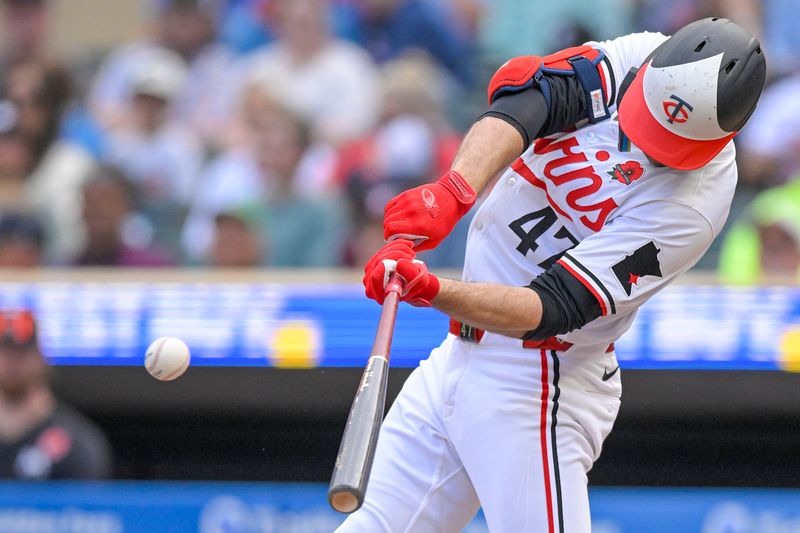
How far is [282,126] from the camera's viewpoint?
19.5 feet

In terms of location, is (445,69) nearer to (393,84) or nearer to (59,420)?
(393,84)

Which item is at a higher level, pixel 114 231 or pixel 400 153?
pixel 400 153

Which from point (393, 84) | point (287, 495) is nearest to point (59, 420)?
point (287, 495)

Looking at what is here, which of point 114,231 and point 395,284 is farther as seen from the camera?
point 114,231

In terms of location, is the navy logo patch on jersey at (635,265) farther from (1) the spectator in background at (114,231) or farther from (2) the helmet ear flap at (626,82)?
(1) the spectator in background at (114,231)

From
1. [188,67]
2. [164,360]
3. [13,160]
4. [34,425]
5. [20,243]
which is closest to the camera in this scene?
[164,360]

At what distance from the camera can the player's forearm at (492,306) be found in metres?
2.38

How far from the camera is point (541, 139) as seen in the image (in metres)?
2.77

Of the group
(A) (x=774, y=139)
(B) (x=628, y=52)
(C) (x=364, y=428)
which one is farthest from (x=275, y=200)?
(C) (x=364, y=428)

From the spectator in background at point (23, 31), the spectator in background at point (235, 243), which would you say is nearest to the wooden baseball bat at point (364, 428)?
the spectator in background at point (235, 243)

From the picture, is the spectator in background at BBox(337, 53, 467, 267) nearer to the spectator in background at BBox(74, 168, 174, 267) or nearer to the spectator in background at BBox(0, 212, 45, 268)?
the spectator in background at BBox(74, 168, 174, 267)

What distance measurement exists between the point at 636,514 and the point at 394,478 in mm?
1605

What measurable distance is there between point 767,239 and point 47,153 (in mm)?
3622

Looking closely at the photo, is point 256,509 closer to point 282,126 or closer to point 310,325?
point 310,325
